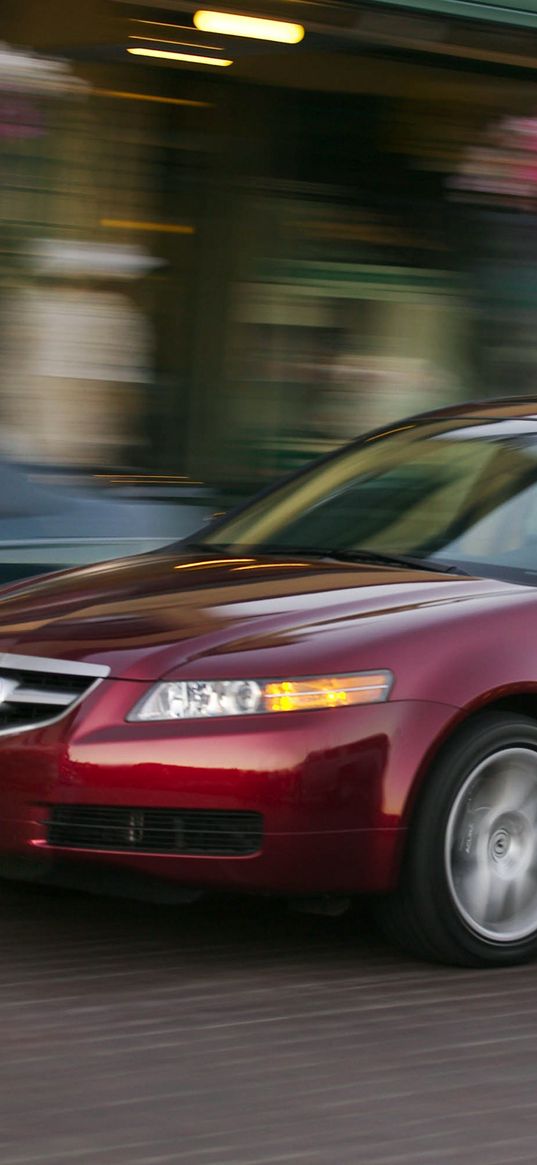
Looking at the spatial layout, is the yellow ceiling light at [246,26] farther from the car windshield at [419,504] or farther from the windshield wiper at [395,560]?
the windshield wiper at [395,560]

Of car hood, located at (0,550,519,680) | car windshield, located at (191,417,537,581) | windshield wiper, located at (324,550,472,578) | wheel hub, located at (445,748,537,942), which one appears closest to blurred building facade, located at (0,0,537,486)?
car windshield, located at (191,417,537,581)

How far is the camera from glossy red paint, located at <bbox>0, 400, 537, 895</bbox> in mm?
4598

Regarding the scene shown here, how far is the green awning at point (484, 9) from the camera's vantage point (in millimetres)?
10828

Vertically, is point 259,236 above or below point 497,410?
above

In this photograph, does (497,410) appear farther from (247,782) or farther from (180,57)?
(180,57)

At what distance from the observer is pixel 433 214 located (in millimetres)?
11977

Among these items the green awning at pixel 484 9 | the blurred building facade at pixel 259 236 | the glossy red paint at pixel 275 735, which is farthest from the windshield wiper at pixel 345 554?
the green awning at pixel 484 9

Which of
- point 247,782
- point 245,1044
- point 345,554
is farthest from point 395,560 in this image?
Result: point 245,1044

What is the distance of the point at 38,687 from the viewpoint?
4828 millimetres

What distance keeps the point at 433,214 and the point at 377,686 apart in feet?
25.3

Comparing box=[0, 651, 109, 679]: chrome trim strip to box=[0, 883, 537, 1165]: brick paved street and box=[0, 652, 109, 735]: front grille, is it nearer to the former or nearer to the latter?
box=[0, 652, 109, 735]: front grille

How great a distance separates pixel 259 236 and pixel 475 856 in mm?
7174

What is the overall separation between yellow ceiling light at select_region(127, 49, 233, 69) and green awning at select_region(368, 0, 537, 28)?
0.95m

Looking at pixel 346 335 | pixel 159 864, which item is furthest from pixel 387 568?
pixel 346 335
